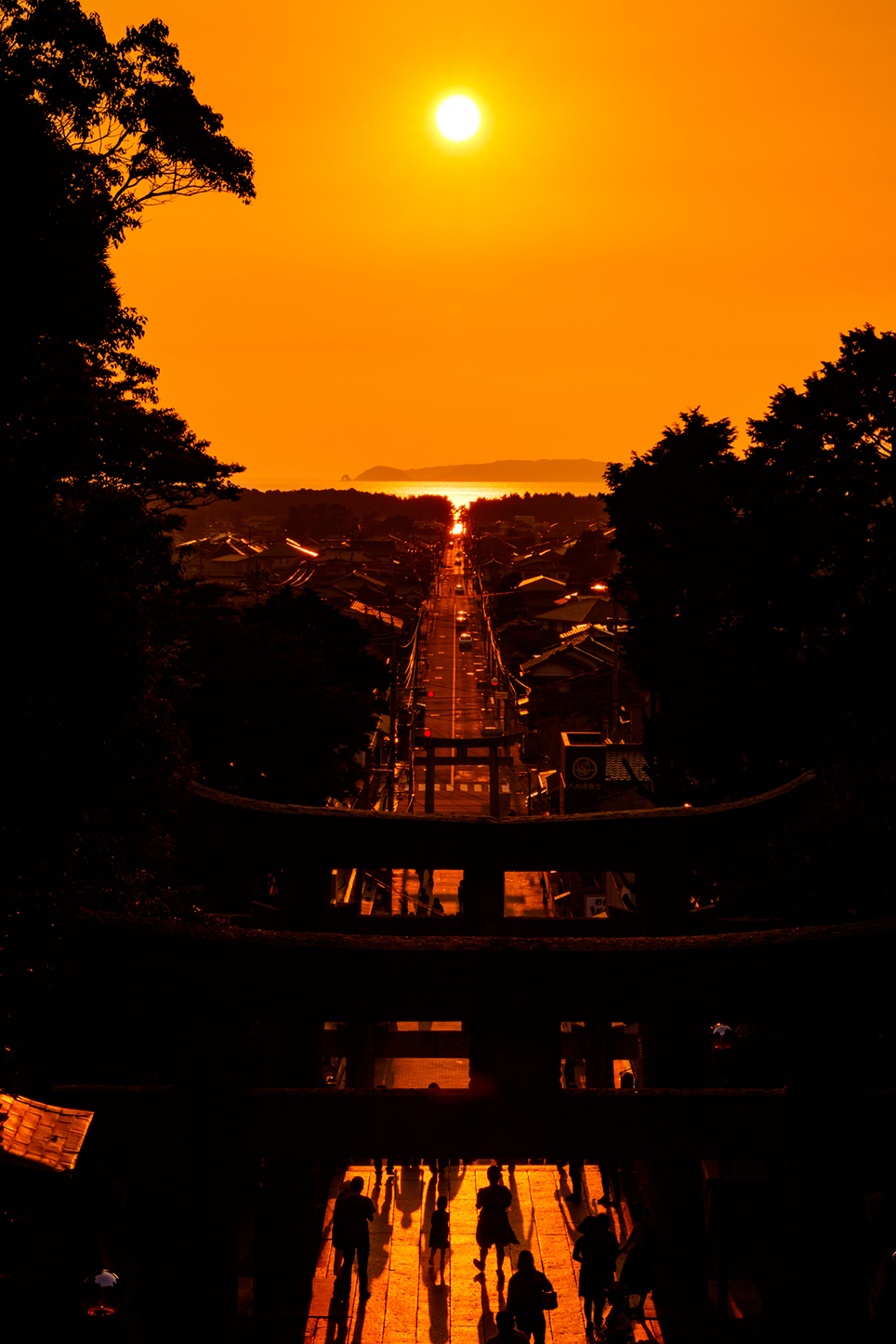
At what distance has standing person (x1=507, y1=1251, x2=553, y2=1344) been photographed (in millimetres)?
11688

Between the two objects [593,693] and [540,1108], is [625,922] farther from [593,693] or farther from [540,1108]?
[593,693]

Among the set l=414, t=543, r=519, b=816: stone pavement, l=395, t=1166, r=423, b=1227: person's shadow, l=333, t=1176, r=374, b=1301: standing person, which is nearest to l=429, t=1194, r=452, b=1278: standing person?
l=395, t=1166, r=423, b=1227: person's shadow

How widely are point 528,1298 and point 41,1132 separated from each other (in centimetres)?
666

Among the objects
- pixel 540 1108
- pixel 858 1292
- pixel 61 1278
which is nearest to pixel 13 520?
pixel 540 1108

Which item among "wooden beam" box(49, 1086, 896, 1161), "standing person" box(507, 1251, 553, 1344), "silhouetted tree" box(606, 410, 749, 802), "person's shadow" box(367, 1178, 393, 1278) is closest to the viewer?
"wooden beam" box(49, 1086, 896, 1161)

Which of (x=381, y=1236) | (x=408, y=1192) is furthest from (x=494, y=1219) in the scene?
(x=408, y=1192)

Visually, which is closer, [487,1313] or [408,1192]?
[487,1313]

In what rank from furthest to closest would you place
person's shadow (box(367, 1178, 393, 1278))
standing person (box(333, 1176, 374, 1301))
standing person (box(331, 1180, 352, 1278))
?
person's shadow (box(367, 1178, 393, 1278))
standing person (box(331, 1180, 352, 1278))
standing person (box(333, 1176, 374, 1301))

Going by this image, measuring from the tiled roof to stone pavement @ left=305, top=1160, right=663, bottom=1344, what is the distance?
6742 mm

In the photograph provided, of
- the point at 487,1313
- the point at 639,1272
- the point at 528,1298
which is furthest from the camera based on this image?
the point at 487,1313

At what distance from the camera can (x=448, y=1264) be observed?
14.9 m

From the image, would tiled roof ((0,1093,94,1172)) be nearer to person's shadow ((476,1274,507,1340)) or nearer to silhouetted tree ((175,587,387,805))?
person's shadow ((476,1274,507,1340))

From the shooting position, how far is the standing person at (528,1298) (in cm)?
1169

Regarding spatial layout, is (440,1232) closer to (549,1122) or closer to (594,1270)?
(594,1270)
